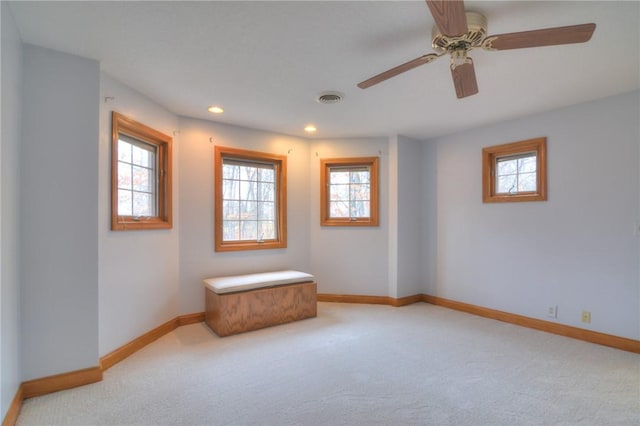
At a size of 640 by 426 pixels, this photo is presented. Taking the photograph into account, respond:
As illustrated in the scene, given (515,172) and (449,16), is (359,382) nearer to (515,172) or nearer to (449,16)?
(449,16)

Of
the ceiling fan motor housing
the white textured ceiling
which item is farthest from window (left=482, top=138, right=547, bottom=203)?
the ceiling fan motor housing

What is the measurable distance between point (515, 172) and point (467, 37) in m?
2.48

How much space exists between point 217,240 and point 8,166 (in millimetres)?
2054

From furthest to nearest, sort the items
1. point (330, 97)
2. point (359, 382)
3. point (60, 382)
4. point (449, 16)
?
point (330, 97) < point (359, 382) < point (60, 382) < point (449, 16)

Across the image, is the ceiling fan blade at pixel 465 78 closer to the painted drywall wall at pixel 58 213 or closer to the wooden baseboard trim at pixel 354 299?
the painted drywall wall at pixel 58 213

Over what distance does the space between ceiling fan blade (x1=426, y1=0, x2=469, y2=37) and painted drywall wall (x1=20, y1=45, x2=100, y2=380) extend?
229cm

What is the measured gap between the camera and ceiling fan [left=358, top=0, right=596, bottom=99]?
141cm

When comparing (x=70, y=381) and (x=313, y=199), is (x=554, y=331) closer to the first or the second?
(x=313, y=199)

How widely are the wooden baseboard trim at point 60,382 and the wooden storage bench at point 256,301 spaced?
1.10 meters

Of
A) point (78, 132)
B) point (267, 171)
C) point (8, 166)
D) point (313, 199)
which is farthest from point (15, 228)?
point (313, 199)

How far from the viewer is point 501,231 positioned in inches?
147

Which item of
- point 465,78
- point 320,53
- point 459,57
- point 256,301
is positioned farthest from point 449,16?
point 256,301

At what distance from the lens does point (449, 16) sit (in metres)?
1.42

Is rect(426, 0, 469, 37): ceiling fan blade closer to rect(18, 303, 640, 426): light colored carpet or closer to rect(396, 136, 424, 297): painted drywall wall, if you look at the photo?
rect(18, 303, 640, 426): light colored carpet
